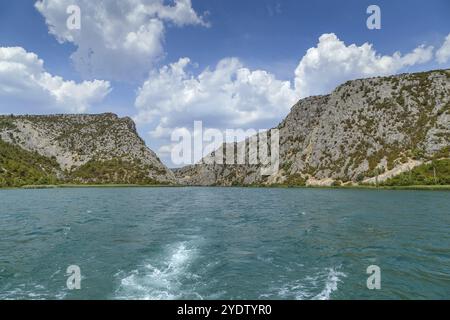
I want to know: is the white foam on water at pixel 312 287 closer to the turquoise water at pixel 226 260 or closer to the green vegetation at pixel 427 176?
the turquoise water at pixel 226 260

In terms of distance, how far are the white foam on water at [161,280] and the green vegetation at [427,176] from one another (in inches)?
6035

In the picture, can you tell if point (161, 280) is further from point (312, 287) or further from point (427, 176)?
point (427, 176)

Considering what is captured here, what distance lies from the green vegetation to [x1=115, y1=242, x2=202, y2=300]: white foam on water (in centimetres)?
15329

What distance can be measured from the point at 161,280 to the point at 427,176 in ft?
559

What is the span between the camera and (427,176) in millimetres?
161000

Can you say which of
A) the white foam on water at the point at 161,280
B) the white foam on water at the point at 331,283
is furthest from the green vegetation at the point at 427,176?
the white foam on water at the point at 161,280

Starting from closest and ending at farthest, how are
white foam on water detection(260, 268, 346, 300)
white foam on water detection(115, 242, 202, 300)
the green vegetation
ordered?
white foam on water detection(260, 268, 346, 300) < white foam on water detection(115, 242, 202, 300) < the green vegetation

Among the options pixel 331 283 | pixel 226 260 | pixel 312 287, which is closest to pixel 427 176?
pixel 226 260

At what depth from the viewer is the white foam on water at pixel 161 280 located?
750 inches

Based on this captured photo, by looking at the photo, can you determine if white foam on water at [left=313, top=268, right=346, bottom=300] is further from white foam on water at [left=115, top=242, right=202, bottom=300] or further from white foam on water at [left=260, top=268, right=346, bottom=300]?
white foam on water at [left=115, top=242, right=202, bottom=300]

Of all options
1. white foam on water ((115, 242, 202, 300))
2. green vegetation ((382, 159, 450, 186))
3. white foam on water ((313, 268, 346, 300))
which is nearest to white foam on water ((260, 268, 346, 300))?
white foam on water ((313, 268, 346, 300))

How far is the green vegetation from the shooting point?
150750mm
